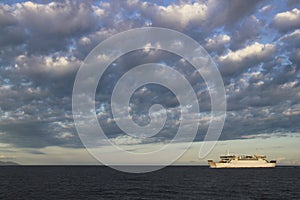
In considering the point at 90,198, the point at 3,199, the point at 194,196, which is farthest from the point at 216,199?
the point at 3,199

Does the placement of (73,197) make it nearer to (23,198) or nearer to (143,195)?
(23,198)

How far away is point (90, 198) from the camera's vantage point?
85250 millimetres

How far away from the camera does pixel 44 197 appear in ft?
289

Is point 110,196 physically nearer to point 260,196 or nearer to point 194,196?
point 194,196

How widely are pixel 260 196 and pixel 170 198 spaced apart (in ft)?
86.9

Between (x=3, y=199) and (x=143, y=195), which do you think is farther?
(x=143, y=195)

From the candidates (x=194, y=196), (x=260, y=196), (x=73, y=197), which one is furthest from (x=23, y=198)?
(x=260, y=196)

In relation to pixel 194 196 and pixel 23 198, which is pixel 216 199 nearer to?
pixel 194 196

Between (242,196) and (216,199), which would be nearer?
(216,199)

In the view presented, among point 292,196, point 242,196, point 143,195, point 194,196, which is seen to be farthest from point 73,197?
point 292,196

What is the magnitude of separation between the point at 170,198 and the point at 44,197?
1376 inches

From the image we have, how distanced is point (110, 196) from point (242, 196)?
121 ft

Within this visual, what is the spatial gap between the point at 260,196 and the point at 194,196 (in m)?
19.0

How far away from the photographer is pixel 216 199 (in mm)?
83188
